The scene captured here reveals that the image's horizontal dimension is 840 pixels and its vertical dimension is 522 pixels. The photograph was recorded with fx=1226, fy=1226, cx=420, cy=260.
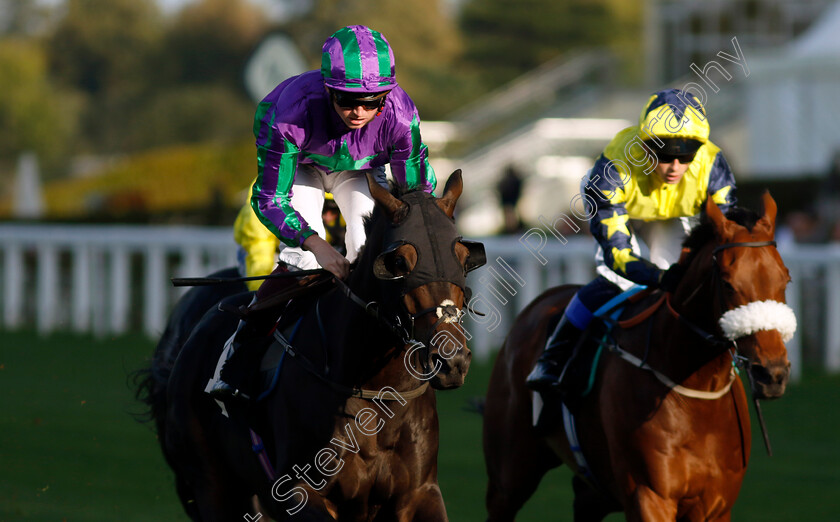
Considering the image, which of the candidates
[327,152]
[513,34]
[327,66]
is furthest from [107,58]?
[327,66]

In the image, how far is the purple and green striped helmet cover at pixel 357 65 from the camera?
4027 millimetres

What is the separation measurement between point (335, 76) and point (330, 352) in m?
0.92

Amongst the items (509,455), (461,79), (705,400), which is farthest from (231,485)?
(461,79)

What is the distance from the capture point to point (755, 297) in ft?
13.8

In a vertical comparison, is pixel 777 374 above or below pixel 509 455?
above

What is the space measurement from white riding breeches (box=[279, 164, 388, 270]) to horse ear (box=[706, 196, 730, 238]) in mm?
1202

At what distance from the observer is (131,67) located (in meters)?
50.4

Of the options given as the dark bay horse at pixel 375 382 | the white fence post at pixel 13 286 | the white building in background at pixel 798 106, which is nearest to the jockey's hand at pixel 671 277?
the dark bay horse at pixel 375 382

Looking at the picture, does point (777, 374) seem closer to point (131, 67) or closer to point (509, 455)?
point (509, 455)

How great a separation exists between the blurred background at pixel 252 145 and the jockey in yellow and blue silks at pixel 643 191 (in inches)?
38.6

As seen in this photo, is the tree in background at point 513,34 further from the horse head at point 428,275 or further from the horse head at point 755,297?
the horse head at point 428,275

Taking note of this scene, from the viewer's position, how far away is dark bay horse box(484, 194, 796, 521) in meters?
4.20

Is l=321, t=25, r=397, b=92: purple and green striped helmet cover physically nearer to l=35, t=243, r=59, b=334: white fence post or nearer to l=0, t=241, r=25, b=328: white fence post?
l=35, t=243, r=59, b=334: white fence post

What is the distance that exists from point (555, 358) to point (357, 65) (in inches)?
72.6
